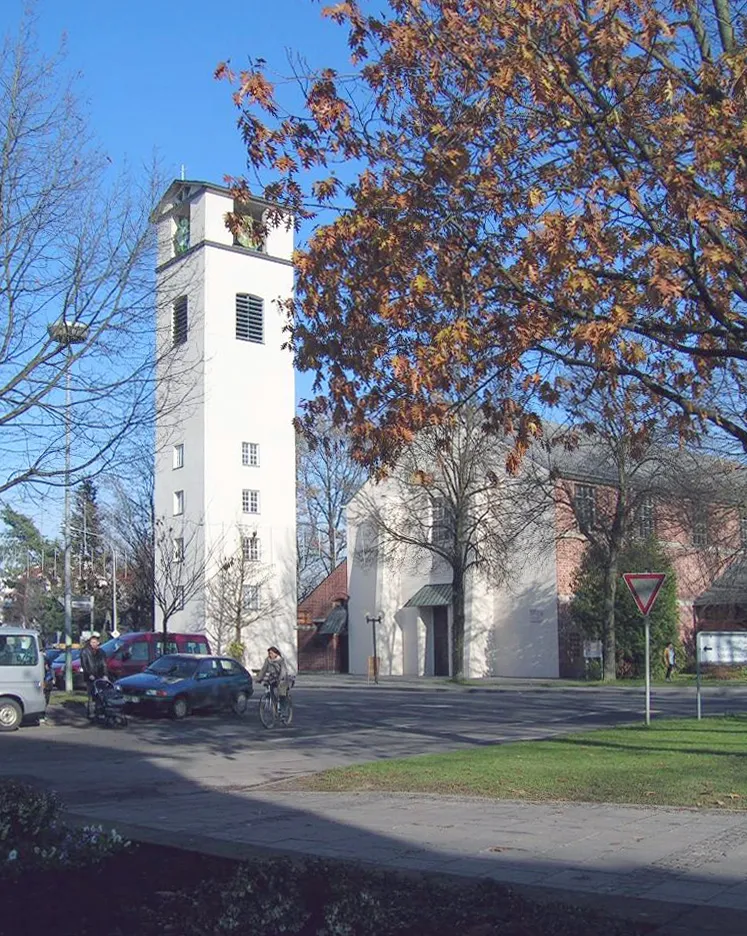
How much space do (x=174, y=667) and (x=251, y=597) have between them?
27585 millimetres

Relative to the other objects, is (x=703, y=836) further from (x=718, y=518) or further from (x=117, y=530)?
(x=117, y=530)

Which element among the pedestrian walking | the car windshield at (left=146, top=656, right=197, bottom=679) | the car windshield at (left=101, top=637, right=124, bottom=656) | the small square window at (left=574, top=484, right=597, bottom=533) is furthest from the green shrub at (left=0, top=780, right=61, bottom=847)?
the pedestrian walking

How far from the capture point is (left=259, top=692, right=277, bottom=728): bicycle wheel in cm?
2247

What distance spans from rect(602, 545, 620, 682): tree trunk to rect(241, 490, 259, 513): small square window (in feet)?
67.0

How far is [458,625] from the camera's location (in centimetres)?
4244

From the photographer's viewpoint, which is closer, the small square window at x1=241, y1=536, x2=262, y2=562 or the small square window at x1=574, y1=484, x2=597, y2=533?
the small square window at x1=574, y1=484, x2=597, y2=533

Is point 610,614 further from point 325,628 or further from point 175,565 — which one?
point 325,628

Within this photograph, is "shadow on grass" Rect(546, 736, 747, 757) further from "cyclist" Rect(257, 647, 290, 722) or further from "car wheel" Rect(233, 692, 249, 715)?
"car wheel" Rect(233, 692, 249, 715)

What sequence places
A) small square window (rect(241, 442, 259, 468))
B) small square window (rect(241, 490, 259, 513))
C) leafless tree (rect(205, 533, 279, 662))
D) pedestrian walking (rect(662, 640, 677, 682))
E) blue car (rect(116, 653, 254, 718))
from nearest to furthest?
blue car (rect(116, 653, 254, 718)) < pedestrian walking (rect(662, 640, 677, 682)) < leafless tree (rect(205, 533, 279, 662)) < small square window (rect(241, 442, 259, 468)) < small square window (rect(241, 490, 259, 513))

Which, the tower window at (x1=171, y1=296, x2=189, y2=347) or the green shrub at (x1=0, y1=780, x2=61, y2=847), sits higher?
the tower window at (x1=171, y1=296, x2=189, y2=347)

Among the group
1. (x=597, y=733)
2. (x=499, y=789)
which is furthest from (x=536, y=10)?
(x=597, y=733)

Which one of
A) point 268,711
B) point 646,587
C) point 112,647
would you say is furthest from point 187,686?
point 646,587

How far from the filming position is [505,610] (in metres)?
48.1

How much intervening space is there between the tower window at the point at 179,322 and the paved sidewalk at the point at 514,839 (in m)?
5.99
